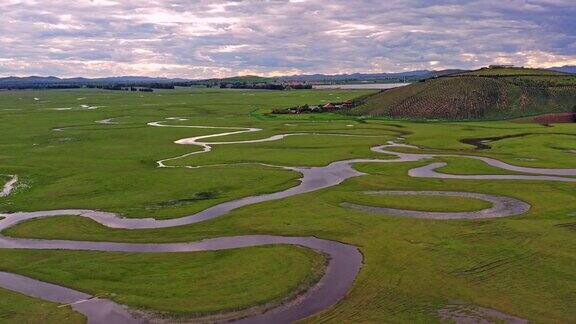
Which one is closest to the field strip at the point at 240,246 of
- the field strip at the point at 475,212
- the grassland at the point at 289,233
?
the field strip at the point at 475,212

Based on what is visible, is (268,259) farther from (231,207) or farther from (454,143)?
(454,143)

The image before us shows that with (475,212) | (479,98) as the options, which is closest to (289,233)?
(475,212)

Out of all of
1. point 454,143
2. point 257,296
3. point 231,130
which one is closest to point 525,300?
point 257,296

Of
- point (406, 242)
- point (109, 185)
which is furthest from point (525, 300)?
point (109, 185)

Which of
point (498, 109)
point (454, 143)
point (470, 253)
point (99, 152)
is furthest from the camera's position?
point (498, 109)

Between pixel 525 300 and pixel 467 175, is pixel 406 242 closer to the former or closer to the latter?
pixel 525 300

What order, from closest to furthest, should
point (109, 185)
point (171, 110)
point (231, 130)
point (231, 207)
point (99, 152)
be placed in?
point (231, 207) < point (109, 185) < point (99, 152) < point (231, 130) < point (171, 110)

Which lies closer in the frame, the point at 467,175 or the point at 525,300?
the point at 525,300
